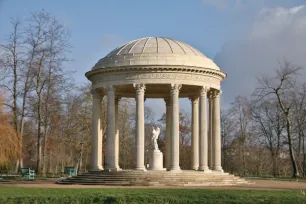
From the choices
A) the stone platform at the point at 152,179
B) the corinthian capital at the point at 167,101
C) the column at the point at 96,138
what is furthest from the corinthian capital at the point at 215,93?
the column at the point at 96,138

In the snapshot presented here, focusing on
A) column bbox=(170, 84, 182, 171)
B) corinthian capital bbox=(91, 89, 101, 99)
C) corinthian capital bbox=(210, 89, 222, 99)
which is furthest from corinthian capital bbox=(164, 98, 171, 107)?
column bbox=(170, 84, 182, 171)

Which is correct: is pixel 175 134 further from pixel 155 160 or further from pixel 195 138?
pixel 195 138

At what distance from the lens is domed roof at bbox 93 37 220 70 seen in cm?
5228

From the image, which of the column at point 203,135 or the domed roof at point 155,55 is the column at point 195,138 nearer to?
the column at point 203,135

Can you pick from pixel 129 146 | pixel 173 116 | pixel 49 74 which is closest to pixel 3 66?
pixel 49 74

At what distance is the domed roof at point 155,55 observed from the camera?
52.3 m

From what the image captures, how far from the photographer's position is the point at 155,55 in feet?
173

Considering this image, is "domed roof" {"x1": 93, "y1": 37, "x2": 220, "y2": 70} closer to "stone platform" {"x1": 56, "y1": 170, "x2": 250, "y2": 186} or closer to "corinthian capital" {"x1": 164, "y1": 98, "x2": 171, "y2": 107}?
"corinthian capital" {"x1": 164, "y1": 98, "x2": 171, "y2": 107}

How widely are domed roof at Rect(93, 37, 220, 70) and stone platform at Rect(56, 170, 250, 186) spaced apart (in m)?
11.8

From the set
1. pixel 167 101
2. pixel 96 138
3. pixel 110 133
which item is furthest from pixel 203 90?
pixel 96 138

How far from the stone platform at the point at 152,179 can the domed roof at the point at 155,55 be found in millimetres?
11791

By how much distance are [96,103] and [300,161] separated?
56944 millimetres

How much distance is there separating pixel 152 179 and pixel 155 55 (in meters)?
13.7

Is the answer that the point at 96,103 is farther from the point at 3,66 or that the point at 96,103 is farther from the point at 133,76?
the point at 3,66
